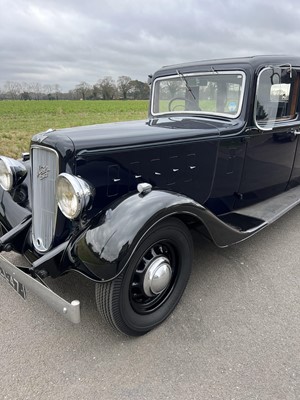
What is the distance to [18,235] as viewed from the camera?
2.66 meters

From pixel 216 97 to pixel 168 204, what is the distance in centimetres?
183

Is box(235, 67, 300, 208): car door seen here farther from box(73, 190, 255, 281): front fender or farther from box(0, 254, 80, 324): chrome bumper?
box(0, 254, 80, 324): chrome bumper

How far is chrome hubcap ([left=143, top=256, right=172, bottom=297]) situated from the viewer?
2.33 metres

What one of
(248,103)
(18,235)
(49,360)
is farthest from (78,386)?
(248,103)

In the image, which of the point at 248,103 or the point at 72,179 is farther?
the point at 248,103

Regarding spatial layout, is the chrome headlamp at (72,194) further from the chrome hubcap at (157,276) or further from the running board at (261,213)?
the running board at (261,213)

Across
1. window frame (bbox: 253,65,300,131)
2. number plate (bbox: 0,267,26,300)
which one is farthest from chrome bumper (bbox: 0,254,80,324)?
window frame (bbox: 253,65,300,131)

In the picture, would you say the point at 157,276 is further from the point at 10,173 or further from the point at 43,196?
the point at 10,173

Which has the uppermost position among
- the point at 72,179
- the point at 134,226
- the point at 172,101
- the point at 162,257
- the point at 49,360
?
the point at 172,101

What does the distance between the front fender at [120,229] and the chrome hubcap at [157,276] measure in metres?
0.34

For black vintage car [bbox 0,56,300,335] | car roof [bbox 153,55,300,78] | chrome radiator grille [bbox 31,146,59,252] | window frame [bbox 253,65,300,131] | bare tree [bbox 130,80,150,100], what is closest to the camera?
black vintage car [bbox 0,56,300,335]

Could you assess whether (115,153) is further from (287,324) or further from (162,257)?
(287,324)

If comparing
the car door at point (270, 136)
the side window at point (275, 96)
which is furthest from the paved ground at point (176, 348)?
the side window at point (275, 96)

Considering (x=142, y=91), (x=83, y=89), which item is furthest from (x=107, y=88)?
(x=142, y=91)
